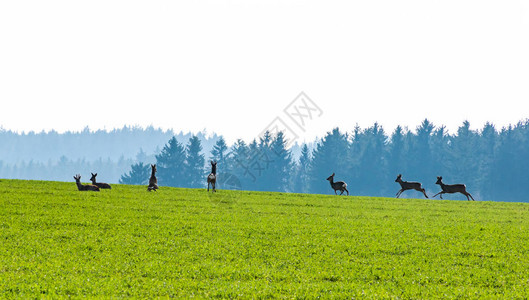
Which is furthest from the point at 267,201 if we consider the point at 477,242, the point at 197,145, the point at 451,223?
the point at 197,145

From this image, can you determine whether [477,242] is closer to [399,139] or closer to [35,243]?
[35,243]

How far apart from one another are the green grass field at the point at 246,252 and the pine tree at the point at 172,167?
11316cm

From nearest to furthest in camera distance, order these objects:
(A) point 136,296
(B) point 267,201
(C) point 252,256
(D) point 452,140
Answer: (A) point 136,296 < (C) point 252,256 < (B) point 267,201 < (D) point 452,140

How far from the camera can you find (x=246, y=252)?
1248cm

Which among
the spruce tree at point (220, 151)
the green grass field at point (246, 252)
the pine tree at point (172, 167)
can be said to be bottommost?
the green grass field at point (246, 252)

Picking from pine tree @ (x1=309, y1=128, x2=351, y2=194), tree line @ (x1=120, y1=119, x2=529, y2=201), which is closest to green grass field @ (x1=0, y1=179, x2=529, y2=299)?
tree line @ (x1=120, y1=119, x2=529, y2=201)

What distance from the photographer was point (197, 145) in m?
138

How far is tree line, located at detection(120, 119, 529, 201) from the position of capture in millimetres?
124438

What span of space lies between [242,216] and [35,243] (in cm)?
836

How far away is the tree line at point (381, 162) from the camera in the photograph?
408 ft

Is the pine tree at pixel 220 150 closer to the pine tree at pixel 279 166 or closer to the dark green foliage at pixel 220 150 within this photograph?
the dark green foliage at pixel 220 150

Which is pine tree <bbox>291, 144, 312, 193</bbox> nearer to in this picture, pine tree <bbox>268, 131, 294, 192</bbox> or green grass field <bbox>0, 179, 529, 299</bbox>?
pine tree <bbox>268, 131, 294, 192</bbox>

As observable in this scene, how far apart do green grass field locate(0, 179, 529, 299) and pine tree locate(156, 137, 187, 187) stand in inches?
4455

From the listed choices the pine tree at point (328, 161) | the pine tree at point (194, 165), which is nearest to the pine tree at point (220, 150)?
the pine tree at point (194, 165)
